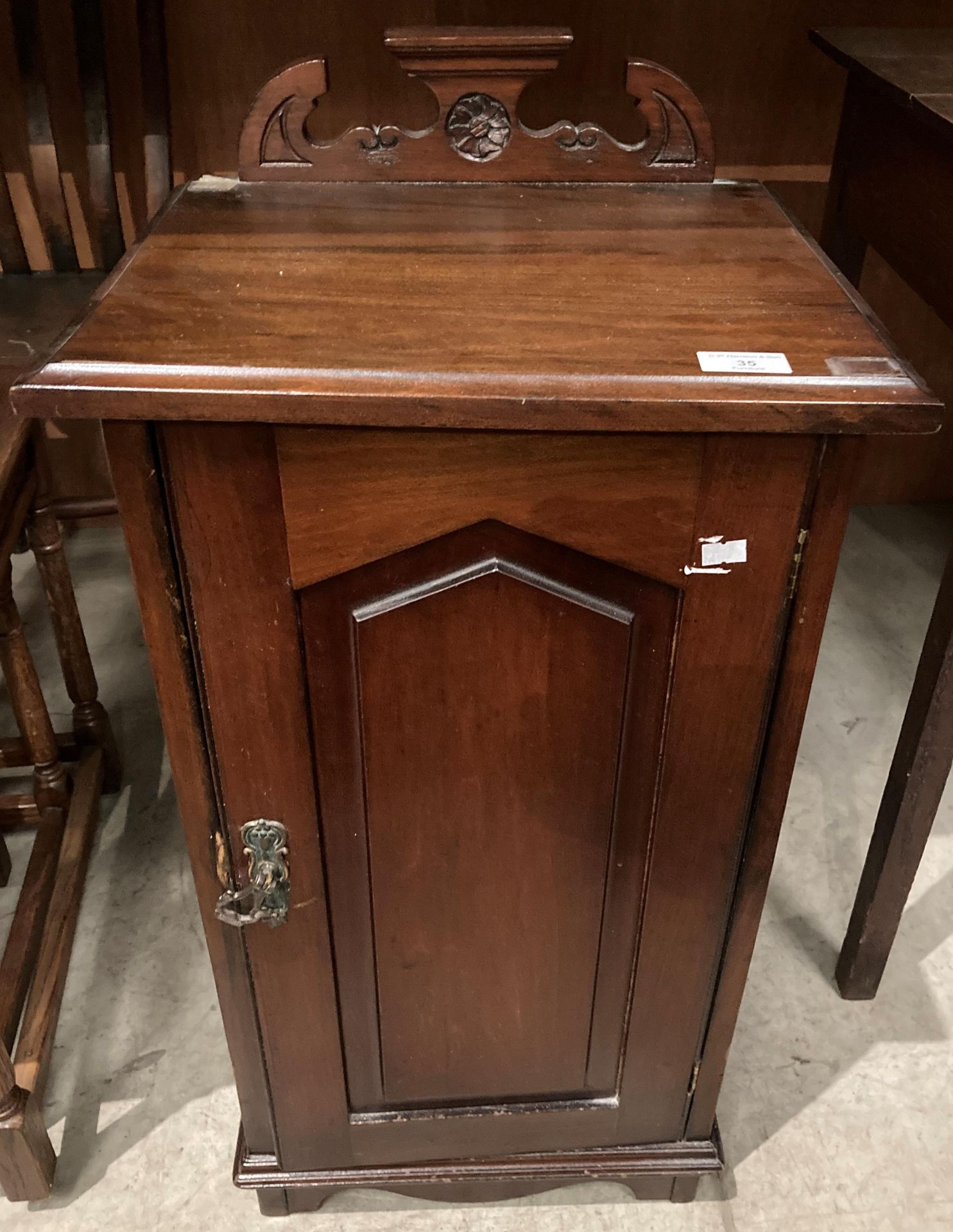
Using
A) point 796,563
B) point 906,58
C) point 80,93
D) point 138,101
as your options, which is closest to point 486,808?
point 796,563

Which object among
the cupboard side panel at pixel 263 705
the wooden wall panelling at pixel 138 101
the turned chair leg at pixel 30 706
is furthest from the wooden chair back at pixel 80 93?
the cupboard side panel at pixel 263 705

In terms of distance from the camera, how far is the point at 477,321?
662 mm

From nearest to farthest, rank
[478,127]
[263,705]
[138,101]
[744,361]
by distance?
[744,361] < [263,705] < [478,127] < [138,101]

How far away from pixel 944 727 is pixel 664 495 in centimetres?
62

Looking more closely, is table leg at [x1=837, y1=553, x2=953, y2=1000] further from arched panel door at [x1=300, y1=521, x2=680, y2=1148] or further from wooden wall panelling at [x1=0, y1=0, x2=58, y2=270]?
wooden wall panelling at [x1=0, y1=0, x2=58, y2=270]

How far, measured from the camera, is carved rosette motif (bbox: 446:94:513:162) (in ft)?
2.88

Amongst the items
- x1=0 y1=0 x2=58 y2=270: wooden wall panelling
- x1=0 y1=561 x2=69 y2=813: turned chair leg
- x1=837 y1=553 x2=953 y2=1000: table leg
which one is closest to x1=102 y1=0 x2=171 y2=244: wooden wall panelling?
x1=0 y1=0 x2=58 y2=270: wooden wall panelling

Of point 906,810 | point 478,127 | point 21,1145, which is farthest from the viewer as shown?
point 906,810

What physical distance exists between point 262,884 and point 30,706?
64cm

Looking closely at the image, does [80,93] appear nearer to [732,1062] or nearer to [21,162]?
[21,162]

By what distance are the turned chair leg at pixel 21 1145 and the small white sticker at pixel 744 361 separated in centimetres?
91

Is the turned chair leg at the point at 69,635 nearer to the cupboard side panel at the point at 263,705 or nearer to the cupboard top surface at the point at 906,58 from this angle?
the cupboard side panel at the point at 263,705

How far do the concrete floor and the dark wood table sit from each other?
0.31 ft

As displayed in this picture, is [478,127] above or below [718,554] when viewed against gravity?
above
